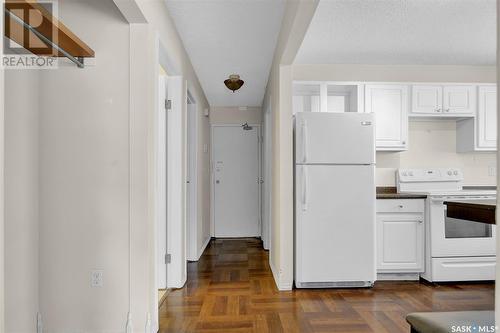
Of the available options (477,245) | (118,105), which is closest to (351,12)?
(118,105)

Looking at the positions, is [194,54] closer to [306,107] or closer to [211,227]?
[306,107]

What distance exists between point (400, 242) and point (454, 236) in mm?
511

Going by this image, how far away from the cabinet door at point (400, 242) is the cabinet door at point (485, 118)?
1.18m

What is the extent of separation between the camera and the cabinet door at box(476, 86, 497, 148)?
12.3ft

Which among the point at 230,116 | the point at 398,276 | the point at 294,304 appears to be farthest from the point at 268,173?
the point at 294,304

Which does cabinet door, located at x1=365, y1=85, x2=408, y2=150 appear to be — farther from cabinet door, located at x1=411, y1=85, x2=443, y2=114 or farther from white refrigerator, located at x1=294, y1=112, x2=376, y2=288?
white refrigerator, located at x1=294, y1=112, x2=376, y2=288

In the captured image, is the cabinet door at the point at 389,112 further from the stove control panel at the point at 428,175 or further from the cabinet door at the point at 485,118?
the cabinet door at the point at 485,118

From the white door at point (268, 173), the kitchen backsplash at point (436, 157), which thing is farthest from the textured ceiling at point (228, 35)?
the kitchen backsplash at point (436, 157)

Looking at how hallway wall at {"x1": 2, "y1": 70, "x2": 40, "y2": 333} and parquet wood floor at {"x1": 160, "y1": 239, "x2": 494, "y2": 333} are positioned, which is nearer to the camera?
hallway wall at {"x1": 2, "y1": 70, "x2": 40, "y2": 333}

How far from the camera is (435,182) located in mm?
3914

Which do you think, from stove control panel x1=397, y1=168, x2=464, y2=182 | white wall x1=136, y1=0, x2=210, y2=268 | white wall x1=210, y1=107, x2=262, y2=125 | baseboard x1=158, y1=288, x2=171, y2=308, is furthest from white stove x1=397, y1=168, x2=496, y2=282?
white wall x1=210, y1=107, x2=262, y2=125

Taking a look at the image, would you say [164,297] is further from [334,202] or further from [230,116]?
[230,116]

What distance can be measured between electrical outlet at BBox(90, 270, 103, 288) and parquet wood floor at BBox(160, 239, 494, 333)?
570 millimetres

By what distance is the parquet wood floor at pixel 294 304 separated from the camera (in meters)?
2.37
